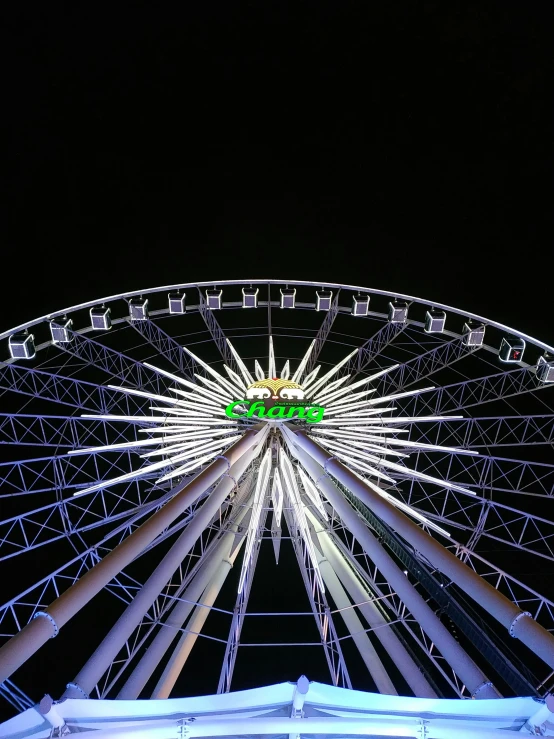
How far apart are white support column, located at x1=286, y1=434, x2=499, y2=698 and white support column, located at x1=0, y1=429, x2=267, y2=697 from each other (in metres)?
3.31

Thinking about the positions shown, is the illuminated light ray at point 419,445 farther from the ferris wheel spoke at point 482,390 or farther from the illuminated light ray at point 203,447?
the illuminated light ray at point 203,447

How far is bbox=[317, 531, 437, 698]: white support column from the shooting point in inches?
594

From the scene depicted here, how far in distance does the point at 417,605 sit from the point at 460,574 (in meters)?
1.97

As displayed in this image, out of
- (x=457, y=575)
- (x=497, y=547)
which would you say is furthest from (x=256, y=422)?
(x=497, y=547)

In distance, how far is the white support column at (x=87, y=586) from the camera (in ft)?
30.4

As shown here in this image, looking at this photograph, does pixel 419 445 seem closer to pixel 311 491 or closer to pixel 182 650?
pixel 311 491

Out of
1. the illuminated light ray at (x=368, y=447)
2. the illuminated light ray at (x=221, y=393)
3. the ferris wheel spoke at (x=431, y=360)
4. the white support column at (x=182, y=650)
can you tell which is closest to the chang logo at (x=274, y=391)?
the illuminated light ray at (x=221, y=393)

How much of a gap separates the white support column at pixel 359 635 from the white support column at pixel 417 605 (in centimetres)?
335

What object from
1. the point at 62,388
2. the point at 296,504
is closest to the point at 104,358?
the point at 62,388

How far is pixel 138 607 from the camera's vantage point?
39.6 feet

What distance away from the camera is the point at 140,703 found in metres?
7.98

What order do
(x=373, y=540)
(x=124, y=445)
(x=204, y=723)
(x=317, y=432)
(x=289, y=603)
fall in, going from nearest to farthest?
(x=204, y=723)
(x=373, y=540)
(x=124, y=445)
(x=317, y=432)
(x=289, y=603)

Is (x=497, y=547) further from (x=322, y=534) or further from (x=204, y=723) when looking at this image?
(x=204, y=723)

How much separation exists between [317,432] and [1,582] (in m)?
23.4
